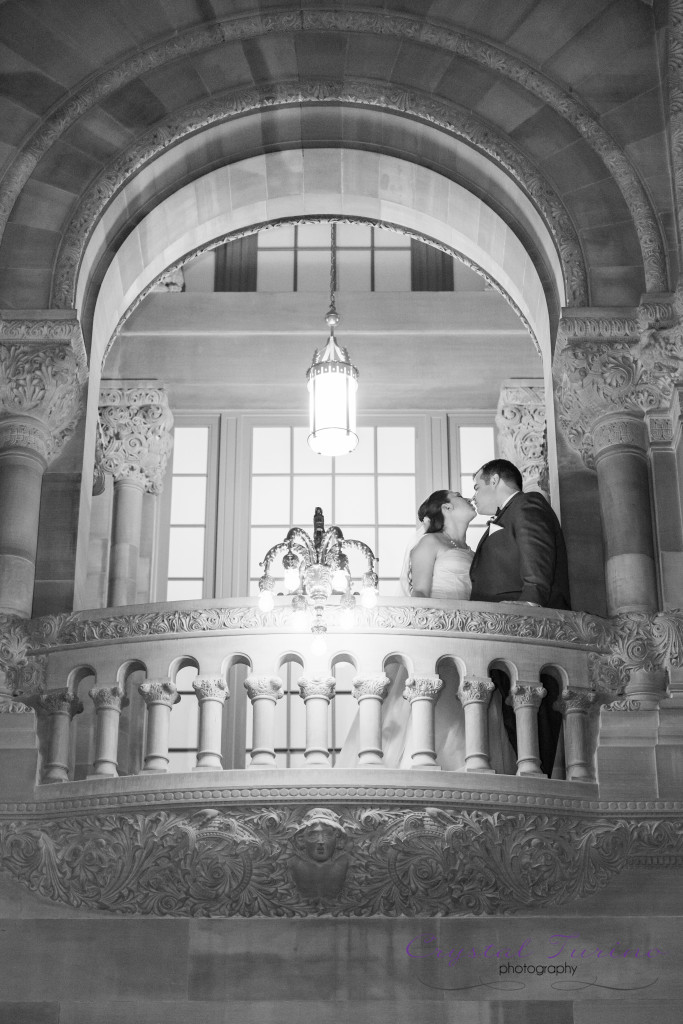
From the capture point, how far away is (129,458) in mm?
14945

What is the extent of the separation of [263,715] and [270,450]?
6726mm

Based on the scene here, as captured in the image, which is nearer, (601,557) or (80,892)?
(80,892)

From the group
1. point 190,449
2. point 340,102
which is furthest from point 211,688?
point 190,449

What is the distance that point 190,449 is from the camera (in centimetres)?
1577

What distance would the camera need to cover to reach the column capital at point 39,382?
35.2 ft

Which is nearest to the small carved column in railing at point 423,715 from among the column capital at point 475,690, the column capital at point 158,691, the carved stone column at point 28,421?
the column capital at point 475,690

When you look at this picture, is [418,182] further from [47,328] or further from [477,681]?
[477,681]

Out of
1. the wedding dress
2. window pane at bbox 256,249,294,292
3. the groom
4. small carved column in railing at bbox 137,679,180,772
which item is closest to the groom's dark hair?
the groom

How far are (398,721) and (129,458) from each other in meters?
5.88

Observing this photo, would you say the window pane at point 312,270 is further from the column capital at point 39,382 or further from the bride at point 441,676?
the bride at point 441,676

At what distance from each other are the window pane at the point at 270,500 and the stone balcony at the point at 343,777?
18.6ft

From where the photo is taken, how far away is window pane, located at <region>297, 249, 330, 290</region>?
16312 mm

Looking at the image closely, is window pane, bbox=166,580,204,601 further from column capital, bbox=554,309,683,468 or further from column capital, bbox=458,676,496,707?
column capital, bbox=458,676,496,707

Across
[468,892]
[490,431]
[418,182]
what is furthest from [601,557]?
[490,431]
